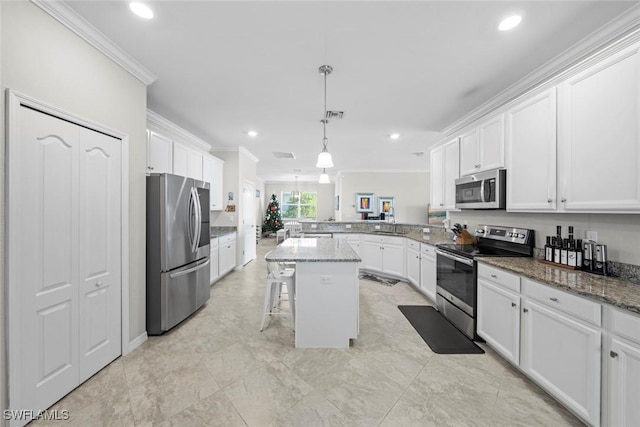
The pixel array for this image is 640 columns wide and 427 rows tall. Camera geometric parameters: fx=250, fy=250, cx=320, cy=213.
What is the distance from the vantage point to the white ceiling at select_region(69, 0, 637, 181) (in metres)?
1.68

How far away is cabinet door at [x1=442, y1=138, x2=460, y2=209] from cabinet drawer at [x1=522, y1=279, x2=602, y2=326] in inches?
70.8

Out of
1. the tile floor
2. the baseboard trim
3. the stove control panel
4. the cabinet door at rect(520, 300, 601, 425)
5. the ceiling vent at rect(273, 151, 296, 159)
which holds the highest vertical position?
the ceiling vent at rect(273, 151, 296, 159)

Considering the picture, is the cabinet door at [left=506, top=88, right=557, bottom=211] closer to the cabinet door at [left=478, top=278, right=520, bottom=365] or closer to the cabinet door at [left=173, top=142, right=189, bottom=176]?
the cabinet door at [left=478, top=278, right=520, bottom=365]

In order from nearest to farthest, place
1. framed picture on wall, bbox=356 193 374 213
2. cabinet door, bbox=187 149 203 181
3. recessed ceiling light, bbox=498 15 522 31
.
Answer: recessed ceiling light, bbox=498 15 522 31 → cabinet door, bbox=187 149 203 181 → framed picture on wall, bbox=356 193 374 213

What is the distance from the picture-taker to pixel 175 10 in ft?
5.56

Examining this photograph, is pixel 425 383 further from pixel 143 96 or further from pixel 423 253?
pixel 143 96

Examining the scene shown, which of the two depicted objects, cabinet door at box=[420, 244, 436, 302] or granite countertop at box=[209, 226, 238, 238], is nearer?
cabinet door at box=[420, 244, 436, 302]

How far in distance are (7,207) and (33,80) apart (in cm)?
80

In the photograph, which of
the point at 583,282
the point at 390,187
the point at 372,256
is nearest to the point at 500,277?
the point at 583,282

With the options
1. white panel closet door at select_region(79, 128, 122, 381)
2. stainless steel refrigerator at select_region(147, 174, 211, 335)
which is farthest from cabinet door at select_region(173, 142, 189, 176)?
white panel closet door at select_region(79, 128, 122, 381)

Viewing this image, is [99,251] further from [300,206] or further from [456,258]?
[300,206]

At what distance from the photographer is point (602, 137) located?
1.73 meters

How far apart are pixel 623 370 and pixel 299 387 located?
6.27 ft

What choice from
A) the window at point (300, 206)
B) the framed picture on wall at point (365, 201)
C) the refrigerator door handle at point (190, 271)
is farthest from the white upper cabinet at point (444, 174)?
the window at point (300, 206)
